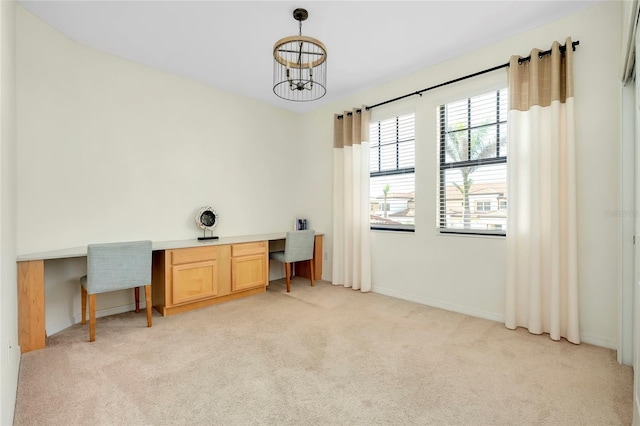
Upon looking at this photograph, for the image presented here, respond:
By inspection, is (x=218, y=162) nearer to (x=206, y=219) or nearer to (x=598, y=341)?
(x=206, y=219)

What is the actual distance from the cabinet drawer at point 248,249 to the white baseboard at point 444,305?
1.54m

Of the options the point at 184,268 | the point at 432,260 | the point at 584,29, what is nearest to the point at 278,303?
the point at 184,268

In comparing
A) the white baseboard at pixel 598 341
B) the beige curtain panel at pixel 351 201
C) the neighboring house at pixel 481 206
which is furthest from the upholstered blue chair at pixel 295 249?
the white baseboard at pixel 598 341

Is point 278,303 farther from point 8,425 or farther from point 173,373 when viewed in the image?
point 8,425

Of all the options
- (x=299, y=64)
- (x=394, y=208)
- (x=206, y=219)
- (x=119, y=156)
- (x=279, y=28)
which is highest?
(x=279, y=28)

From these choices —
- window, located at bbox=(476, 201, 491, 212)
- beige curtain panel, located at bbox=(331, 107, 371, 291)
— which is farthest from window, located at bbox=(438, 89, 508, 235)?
beige curtain panel, located at bbox=(331, 107, 371, 291)

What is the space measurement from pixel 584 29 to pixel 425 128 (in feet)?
4.86

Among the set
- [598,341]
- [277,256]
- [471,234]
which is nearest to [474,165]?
[471,234]

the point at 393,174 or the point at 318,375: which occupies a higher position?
the point at 393,174

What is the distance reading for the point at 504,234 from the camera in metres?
2.94

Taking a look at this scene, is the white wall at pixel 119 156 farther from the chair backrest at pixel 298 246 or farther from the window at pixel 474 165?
the window at pixel 474 165

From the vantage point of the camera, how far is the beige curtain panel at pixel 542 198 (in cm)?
248

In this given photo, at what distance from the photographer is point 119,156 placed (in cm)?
321

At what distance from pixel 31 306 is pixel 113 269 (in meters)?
0.58
